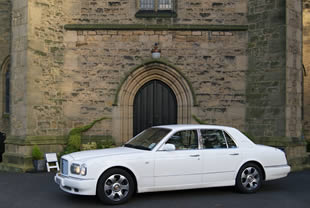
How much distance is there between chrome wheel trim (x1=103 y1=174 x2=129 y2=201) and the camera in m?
6.28

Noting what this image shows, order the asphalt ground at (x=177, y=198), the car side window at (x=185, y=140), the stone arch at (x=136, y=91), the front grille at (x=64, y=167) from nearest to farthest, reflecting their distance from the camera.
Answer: the asphalt ground at (x=177, y=198) → the front grille at (x=64, y=167) → the car side window at (x=185, y=140) → the stone arch at (x=136, y=91)

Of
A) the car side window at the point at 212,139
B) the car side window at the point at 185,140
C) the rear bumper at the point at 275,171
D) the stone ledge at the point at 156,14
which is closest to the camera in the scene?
the car side window at the point at 185,140

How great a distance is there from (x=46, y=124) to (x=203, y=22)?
6350 mm

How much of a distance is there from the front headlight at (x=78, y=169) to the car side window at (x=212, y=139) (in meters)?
2.46

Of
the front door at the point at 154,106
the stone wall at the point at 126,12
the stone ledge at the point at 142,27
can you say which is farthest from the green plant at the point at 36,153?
the stone wall at the point at 126,12

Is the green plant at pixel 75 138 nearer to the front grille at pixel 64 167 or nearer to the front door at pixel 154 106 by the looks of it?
the front door at pixel 154 106

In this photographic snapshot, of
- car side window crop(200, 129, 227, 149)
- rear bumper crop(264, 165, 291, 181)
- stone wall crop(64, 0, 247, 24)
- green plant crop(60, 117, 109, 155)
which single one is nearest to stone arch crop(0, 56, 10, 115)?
stone wall crop(64, 0, 247, 24)

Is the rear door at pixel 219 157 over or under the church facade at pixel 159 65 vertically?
under

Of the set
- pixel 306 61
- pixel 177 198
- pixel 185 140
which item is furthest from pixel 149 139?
pixel 306 61

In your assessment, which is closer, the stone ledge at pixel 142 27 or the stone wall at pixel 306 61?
the stone ledge at pixel 142 27

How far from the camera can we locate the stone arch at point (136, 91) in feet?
38.8

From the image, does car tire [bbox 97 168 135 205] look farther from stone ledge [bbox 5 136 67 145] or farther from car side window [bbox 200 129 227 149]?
stone ledge [bbox 5 136 67 145]

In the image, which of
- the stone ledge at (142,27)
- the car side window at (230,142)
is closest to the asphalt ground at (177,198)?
the car side window at (230,142)

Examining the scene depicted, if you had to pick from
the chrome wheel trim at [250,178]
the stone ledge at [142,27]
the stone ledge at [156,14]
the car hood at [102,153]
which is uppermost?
the stone ledge at [156,14]
